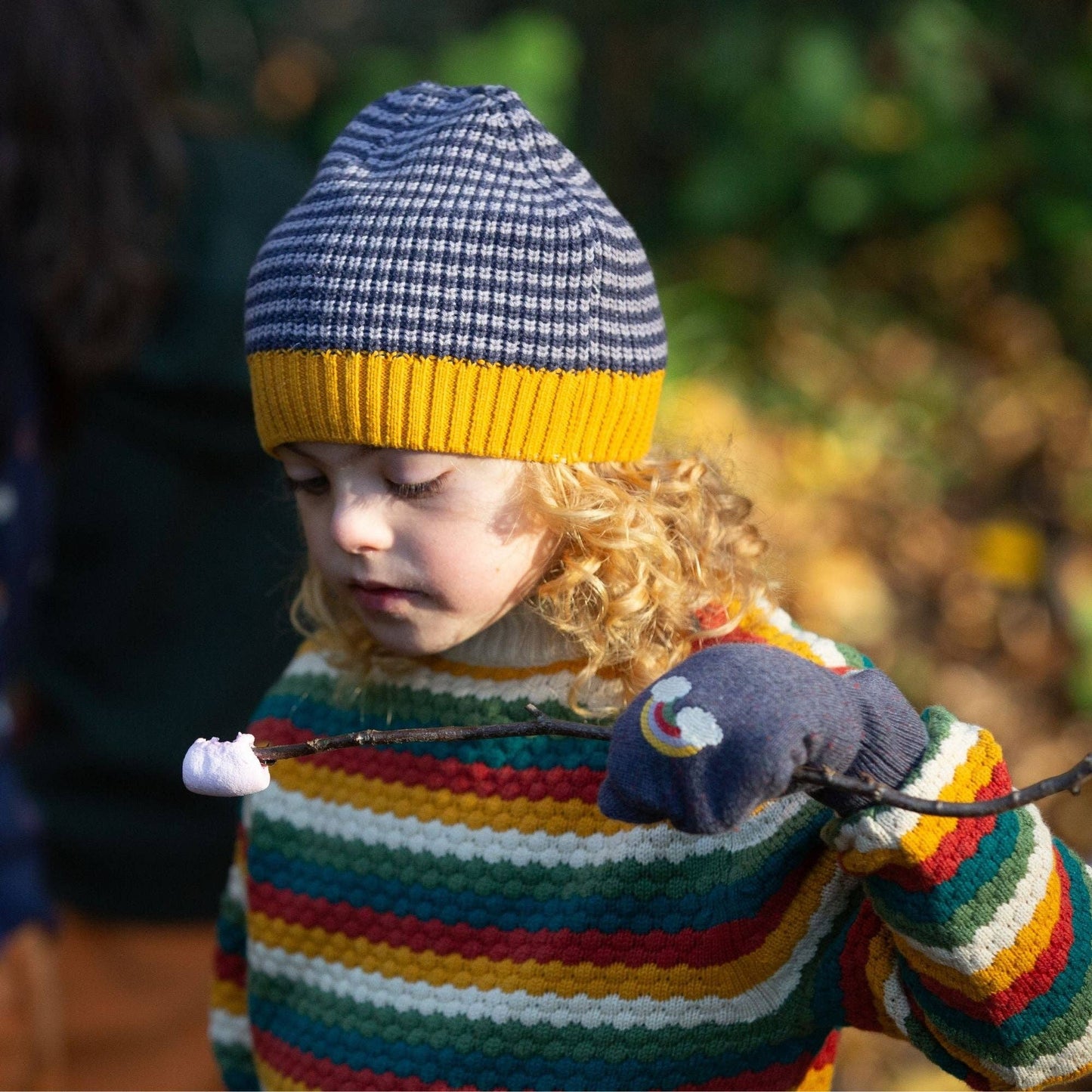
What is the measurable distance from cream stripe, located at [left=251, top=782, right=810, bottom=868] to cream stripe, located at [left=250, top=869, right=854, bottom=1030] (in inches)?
4.2

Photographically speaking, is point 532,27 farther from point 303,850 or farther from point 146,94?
point 303,850

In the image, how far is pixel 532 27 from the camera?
16.2 feet

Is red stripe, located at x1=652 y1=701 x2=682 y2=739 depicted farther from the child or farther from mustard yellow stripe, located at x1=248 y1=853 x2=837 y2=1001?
mustard yellow stripe, located at x1=248 y1=853 x2=837 y2=1001

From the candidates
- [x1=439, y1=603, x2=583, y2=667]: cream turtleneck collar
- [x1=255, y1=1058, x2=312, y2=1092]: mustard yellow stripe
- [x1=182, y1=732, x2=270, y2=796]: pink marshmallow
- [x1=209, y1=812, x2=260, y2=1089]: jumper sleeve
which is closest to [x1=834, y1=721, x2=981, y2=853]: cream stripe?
[x1=439, y1=603, x2=583, y2=667]: cream turtleneck collar

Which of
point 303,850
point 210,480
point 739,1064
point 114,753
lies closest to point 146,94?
point 210,480

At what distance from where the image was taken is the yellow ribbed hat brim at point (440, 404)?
145cm

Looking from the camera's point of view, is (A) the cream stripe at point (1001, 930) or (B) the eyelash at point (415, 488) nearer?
(A) the cream stripe at point (1001, 930)

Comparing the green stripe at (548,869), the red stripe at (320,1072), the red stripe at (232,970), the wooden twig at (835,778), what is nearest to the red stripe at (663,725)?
the wooden twig at (835,778)

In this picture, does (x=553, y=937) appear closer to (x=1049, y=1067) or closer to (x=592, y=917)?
(x=592, y=917)

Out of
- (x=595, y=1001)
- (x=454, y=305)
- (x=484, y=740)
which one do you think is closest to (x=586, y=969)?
(x=595, y=1001)

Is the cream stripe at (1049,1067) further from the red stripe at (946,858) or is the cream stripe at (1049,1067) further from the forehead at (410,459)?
the forehead at (410,459)

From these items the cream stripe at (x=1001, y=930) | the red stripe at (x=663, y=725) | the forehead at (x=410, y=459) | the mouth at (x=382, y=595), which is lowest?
the cream stripe at (x=1001, y=930)

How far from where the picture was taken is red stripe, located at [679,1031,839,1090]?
1529 mm

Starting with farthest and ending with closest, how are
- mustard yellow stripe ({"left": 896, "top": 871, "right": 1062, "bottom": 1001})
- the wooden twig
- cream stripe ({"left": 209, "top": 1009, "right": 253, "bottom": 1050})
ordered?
1. cream stripe ({"left": 209, "top": 1009, "right": 253, "bottom": 1050})
2. mustard yellow stripe ({"left": 896, "top": 871, "right": 1062, "bottom": 1001})
3. the wooden twig
